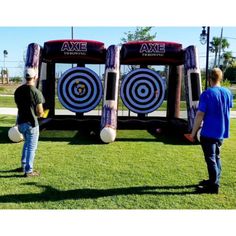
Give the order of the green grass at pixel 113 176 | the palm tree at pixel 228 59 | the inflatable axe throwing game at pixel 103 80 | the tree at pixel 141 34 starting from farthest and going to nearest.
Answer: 1. the palm tree at pixel 228 59
2. the tree at pixel 141 34
3. the inflatable axe throwing game at pixel 103 80
4. the green grass at pixel 113 176

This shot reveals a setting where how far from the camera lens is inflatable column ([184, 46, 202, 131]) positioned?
8.07m

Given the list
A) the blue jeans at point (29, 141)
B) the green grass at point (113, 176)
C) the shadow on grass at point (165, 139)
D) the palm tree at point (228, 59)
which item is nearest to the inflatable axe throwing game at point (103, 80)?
the shadow on grass at point (165, 139)

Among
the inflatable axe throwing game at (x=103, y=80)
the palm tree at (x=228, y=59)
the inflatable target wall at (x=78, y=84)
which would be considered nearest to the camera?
the inflatable axe throwing game at (x=103, y=80)

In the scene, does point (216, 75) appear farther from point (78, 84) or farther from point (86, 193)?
point (78, 84)

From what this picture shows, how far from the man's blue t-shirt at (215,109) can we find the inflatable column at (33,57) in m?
5.33

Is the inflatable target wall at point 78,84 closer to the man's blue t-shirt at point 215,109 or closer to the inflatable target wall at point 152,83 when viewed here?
the inflatable target wall at point 152,83

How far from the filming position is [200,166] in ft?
18.4

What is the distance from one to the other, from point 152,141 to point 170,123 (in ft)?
6.83

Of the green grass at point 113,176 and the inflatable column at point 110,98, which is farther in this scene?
the inflatable column at point 110,98

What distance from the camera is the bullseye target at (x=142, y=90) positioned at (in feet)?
32.6

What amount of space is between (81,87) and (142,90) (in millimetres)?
1827

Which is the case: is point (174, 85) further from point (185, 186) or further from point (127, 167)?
point (185, 186)

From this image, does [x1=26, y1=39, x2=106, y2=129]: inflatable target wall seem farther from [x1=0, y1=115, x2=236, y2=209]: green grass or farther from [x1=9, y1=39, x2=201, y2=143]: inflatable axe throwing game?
[x1=0, y1=115, x2=236, y2=209]: green grass

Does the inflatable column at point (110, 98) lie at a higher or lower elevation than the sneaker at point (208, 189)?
higher
